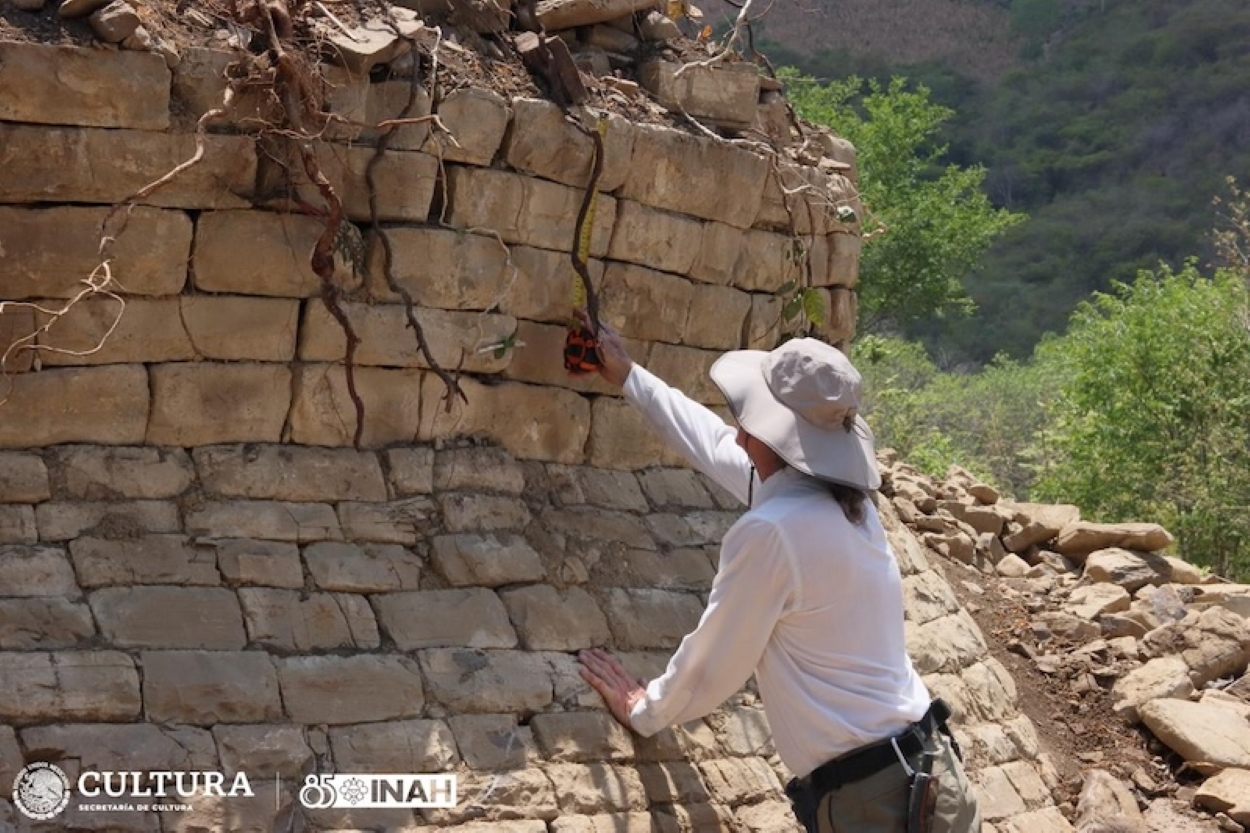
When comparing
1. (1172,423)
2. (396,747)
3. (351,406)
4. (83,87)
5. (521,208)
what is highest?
(83,87)

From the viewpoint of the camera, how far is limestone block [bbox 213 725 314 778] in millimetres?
4453

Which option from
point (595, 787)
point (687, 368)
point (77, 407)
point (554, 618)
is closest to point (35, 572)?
point (77, 407)

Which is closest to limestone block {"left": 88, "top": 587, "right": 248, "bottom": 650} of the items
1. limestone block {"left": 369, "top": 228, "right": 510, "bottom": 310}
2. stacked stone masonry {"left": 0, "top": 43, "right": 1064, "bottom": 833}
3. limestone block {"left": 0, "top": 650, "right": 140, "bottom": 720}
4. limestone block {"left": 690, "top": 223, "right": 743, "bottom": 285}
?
stacked stone masonry {"left": 0, "top": 43, "right": 1064, "bottom": 833}

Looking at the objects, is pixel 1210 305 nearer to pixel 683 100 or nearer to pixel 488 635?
pixel 683 100

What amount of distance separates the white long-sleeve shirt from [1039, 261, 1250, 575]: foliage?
39.1ft

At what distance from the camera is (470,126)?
5.50 metres

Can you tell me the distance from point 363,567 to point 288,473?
40 cm

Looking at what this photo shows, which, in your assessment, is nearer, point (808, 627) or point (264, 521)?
point (808, 627)

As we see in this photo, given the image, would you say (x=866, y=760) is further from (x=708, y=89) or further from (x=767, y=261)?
(x=708, y=89)

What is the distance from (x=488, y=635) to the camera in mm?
5199

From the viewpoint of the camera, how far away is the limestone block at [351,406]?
17.4 ft

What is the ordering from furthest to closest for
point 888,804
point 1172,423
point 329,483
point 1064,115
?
point 1064,115
point 1172,423
point 329,483
point 888,804

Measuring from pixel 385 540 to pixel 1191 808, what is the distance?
3789mm

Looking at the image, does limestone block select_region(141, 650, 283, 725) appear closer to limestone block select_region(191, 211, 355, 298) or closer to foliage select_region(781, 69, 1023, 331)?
limestone block select_region(191, 211, 355, 298)
